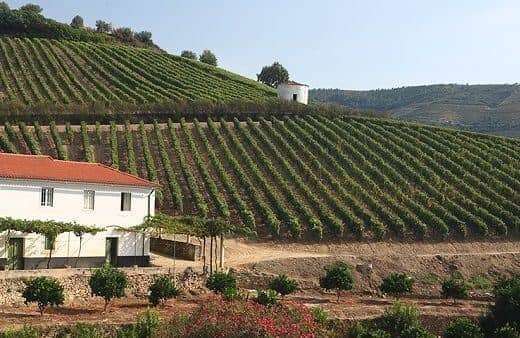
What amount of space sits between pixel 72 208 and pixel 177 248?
292 inches

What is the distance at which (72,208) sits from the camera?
32.1 metres

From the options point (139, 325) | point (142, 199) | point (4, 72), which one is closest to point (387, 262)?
point (142, 199)

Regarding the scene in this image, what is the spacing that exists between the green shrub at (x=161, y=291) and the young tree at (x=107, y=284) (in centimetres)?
119

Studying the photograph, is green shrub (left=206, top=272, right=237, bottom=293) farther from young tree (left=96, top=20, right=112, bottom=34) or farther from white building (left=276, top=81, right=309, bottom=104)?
young tree (left=96, top=20, right=112, bottom=34)

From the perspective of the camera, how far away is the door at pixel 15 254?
2975cm

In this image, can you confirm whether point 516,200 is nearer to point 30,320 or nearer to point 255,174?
point 255,174

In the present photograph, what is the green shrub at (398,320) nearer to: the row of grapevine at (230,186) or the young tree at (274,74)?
the row of grapevine at (230,186)

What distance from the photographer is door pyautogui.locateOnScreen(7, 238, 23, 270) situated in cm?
2975

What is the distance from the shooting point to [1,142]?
51.5 m

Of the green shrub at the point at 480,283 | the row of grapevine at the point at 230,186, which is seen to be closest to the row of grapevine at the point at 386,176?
the green shrub at the point at 480,283

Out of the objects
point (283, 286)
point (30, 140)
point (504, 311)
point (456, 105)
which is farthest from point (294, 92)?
point (456, 105)

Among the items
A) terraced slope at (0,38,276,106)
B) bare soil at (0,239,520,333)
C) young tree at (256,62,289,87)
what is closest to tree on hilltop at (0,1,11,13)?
terraced slope at (0,38,276,106)

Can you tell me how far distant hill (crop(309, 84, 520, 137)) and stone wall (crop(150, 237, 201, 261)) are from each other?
304ft

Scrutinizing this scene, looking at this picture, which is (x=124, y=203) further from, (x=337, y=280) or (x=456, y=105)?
(x=456, y=105)
